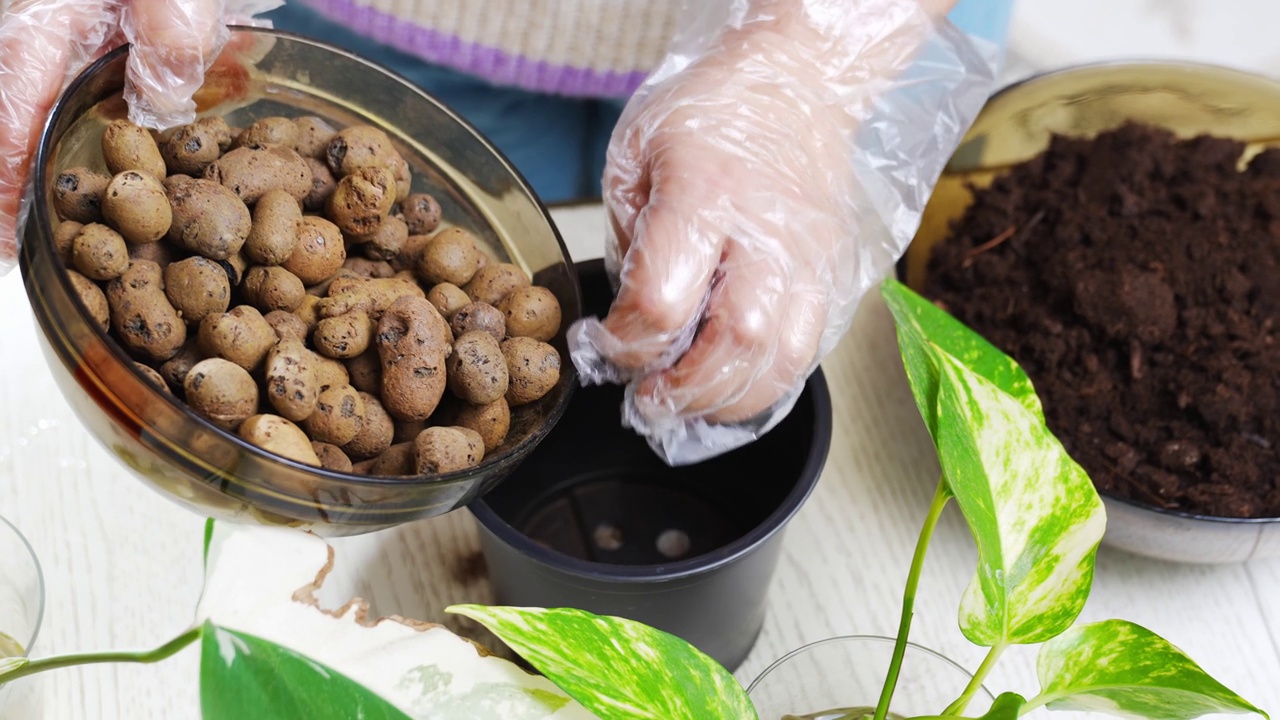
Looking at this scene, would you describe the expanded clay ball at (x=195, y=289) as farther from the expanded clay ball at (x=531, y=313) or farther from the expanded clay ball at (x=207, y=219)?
the expanded clay ball at (x=531, y=313)

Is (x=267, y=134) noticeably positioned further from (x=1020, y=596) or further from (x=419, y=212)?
(x=1020, y=596)

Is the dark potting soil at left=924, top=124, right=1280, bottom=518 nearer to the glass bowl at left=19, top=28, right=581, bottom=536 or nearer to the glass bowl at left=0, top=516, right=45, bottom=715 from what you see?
the glass bowl at left=19, top=28, right=581, bottom=536

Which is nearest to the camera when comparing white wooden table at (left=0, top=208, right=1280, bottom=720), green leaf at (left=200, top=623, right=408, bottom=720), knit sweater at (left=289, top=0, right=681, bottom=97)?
green leaf at (left=200, top=623, right=408, bottom=720)

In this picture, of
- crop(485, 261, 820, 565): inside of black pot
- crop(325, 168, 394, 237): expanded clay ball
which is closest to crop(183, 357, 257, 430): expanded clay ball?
crop(325, 168, 394, 237): expanded clay ball

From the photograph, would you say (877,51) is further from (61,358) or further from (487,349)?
(61,358)

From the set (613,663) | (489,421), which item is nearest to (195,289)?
(489,421)

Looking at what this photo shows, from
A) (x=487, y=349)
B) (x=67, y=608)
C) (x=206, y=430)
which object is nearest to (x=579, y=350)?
(x=487, y=349)
